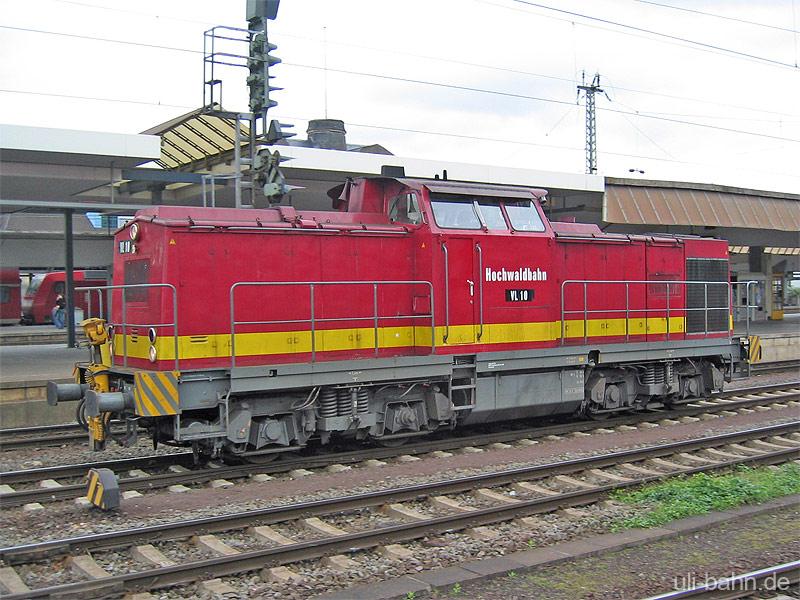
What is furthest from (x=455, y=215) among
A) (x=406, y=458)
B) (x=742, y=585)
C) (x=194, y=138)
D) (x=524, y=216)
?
(x=194, y=138)

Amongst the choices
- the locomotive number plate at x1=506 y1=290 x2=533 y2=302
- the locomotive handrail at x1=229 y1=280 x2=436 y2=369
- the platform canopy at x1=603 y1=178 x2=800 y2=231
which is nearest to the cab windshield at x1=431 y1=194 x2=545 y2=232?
the locomotive number plate at x1=506 y1=290 x2=533 y2=302

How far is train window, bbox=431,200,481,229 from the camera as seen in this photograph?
1034 cm

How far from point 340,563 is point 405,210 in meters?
5.70

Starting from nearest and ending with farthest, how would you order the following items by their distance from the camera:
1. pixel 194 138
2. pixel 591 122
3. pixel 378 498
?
pixel 378 498 < pixel 194 138 < pixel 591 122

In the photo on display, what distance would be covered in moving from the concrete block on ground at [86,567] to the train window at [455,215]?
6.10 metres

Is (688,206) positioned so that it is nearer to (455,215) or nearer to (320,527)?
(455,215)

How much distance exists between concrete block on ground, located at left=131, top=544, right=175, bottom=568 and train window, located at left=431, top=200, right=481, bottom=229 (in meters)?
→ 5.71

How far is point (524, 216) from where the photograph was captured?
11219mm

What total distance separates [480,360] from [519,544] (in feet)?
14.1

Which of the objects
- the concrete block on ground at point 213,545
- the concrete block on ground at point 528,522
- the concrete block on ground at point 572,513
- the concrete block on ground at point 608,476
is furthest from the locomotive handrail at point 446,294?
the concrete block on ground at point 213,545

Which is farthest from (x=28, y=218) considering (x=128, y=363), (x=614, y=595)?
(x=614, y=595)

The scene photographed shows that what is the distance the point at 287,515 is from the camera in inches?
278

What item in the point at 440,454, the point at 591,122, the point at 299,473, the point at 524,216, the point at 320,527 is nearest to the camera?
the point at 320,527

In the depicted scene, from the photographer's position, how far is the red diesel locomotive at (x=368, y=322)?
29.0ft
